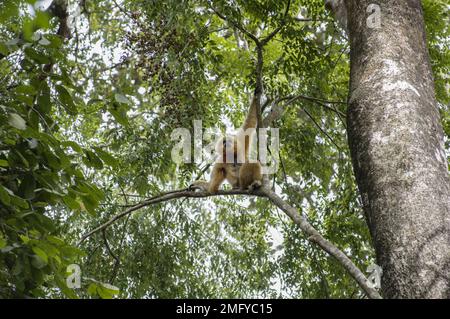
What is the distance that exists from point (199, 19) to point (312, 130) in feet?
7.96

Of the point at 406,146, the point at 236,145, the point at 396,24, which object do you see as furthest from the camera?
the point at 236,145

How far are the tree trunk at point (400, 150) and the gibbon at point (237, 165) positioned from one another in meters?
3.35

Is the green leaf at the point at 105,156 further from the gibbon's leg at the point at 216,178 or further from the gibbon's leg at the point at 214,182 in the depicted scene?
the gibbon's leg at the point at 216,178

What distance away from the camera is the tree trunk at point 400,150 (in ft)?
8.74

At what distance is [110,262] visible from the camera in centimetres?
793

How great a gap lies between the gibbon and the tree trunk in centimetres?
335

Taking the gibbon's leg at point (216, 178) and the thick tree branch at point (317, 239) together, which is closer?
the thick tree branch at point (317, 239)

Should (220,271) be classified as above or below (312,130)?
below

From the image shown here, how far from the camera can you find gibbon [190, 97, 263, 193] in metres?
7.22

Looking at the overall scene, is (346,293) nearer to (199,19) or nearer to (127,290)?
(127,290)

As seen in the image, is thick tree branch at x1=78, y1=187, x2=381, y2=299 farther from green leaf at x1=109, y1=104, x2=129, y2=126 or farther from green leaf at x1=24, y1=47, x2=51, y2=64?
green leaf at x1=24, y1=47, x2=51, y2=64

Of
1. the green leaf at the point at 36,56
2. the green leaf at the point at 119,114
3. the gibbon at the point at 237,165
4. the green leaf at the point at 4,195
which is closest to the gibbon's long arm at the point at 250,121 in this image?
the gibbon at the point at 237,165
